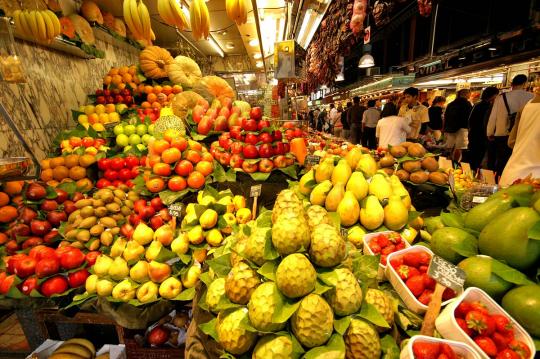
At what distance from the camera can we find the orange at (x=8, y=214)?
96.5 inches

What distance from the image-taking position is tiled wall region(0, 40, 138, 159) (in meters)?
3.65

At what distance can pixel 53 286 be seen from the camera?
1.92 m

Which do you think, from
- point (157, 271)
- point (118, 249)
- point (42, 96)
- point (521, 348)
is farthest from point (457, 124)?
point (42, 96)

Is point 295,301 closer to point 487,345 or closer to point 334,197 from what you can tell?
point 487,345

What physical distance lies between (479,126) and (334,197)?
633cm

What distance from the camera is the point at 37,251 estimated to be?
2.07 metres

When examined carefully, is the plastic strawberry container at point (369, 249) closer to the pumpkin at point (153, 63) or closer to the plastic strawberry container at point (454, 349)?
the plastic strawberry container at point (454, 349)

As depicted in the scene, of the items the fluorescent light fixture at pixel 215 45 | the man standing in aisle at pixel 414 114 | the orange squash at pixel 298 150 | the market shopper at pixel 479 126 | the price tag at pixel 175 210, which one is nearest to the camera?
the price tag at pixel 175 210

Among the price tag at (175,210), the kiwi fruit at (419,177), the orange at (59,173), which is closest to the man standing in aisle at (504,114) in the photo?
the kiwi fruit at (419,177)

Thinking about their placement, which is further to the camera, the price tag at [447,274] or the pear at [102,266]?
the pear at [102,266]

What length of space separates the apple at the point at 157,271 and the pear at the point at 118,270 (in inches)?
7.6

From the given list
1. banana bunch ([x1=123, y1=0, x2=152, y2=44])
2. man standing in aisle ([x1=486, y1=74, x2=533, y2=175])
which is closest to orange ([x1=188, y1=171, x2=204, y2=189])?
banana bunch ([x1=123, y1=0, x2=152, y2=44])

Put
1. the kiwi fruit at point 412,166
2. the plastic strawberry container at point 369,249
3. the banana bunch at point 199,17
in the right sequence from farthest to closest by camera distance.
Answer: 1. the banana bunch at point 199,17
2. the kiwi fruit at point 412,166
3. the plastic strawberry container at point 369,249

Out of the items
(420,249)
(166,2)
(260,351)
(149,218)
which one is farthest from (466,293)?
(166,2)
